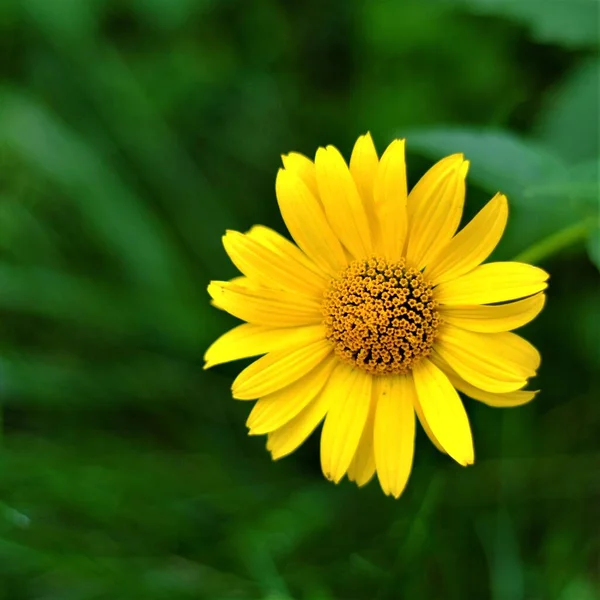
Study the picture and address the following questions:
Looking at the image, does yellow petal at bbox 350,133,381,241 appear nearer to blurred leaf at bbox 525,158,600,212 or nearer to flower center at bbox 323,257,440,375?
flower center at bbox 323,257,440,375

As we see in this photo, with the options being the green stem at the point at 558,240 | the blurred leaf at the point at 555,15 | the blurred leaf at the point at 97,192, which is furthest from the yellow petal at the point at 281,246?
the blurred leaf at the point at 97,192

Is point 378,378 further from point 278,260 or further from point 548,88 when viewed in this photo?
point 548,88

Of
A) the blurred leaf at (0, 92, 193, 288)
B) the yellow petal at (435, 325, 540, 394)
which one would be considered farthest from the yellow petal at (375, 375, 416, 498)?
the blurred leaf at (0, 92, 193, 288)

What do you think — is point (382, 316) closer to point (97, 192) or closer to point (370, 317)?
point (370, 317)

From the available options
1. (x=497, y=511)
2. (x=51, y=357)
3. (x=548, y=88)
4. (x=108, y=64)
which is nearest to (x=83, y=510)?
(x=51, y=357)

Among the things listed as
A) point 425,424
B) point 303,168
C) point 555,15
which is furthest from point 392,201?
point 555,15

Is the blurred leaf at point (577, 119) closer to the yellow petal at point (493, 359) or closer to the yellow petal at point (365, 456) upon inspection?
the yellow petal at point (493, 359)
